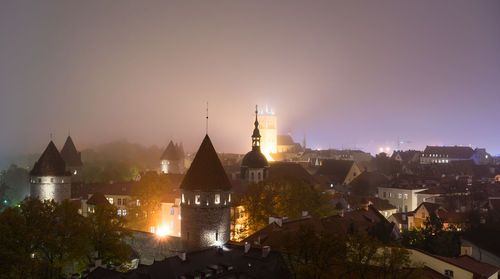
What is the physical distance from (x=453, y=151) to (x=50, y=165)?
10618 centimetres

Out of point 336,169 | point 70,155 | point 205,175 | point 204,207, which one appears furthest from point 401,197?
point 70,155

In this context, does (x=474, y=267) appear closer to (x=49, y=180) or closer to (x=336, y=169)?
(x=49, y=180)

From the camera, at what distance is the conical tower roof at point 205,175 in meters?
37.1

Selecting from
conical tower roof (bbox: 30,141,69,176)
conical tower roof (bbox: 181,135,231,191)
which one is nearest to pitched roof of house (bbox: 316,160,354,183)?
conical tower roof (bbox: 30,141,69,176)

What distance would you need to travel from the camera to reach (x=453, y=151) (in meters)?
130

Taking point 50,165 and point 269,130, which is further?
point 269,130

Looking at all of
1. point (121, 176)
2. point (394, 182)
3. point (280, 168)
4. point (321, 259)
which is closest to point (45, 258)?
point (321, 259)

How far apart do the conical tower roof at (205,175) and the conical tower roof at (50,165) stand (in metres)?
23.4

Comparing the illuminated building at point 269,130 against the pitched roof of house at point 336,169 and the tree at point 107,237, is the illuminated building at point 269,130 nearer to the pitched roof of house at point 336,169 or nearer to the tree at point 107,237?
the pitched roof of house at point 336,169

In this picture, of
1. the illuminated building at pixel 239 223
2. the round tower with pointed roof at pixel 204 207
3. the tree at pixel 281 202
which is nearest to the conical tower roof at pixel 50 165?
the illuminated building at pixel 239 223

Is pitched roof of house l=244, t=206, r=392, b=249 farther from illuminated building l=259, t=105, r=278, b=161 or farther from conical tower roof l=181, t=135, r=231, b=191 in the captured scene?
illuminated building l=259, t=105, r=278, b=161

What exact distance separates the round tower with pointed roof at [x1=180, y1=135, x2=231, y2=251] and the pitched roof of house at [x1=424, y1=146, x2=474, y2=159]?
4077 inches

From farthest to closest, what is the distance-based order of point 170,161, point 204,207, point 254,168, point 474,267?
1. point 170,161
2. point 254,168
3. point 204,207
4. point 474,267

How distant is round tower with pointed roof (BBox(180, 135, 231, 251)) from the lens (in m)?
36.4
